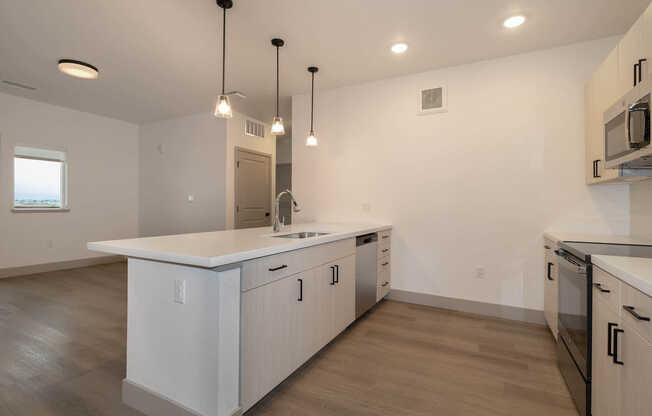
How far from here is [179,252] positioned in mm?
1377

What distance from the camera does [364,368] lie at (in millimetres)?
2057

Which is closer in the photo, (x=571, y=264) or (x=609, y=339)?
(x=609, y=339)

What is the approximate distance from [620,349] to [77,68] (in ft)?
16.4

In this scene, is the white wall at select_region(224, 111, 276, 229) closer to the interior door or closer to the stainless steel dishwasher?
the interior door

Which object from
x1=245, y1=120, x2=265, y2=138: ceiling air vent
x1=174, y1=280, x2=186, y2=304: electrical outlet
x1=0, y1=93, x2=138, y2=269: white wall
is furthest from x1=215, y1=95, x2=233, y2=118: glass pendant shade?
x1=0, y1=93, x2=138, y2=269: white wall

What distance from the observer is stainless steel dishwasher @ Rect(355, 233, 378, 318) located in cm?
276

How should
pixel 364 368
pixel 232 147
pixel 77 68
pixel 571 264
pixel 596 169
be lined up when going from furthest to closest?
pixel 232 147 < pixel 77 68 < pixel 596 169 < pixel 364 368 < pixel 571 264

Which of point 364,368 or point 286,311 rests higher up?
point 286,311

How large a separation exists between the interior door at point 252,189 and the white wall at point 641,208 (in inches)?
198

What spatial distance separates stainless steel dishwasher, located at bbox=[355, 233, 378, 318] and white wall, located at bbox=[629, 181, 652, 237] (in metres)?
2.16

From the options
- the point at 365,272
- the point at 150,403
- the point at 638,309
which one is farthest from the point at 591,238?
the point at 150,403

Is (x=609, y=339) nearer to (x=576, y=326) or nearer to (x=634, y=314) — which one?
(x=634, y=314)

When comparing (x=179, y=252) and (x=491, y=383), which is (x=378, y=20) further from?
(x=491, y=383)

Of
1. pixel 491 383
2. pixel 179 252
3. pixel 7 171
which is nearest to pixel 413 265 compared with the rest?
pixel 491 383
